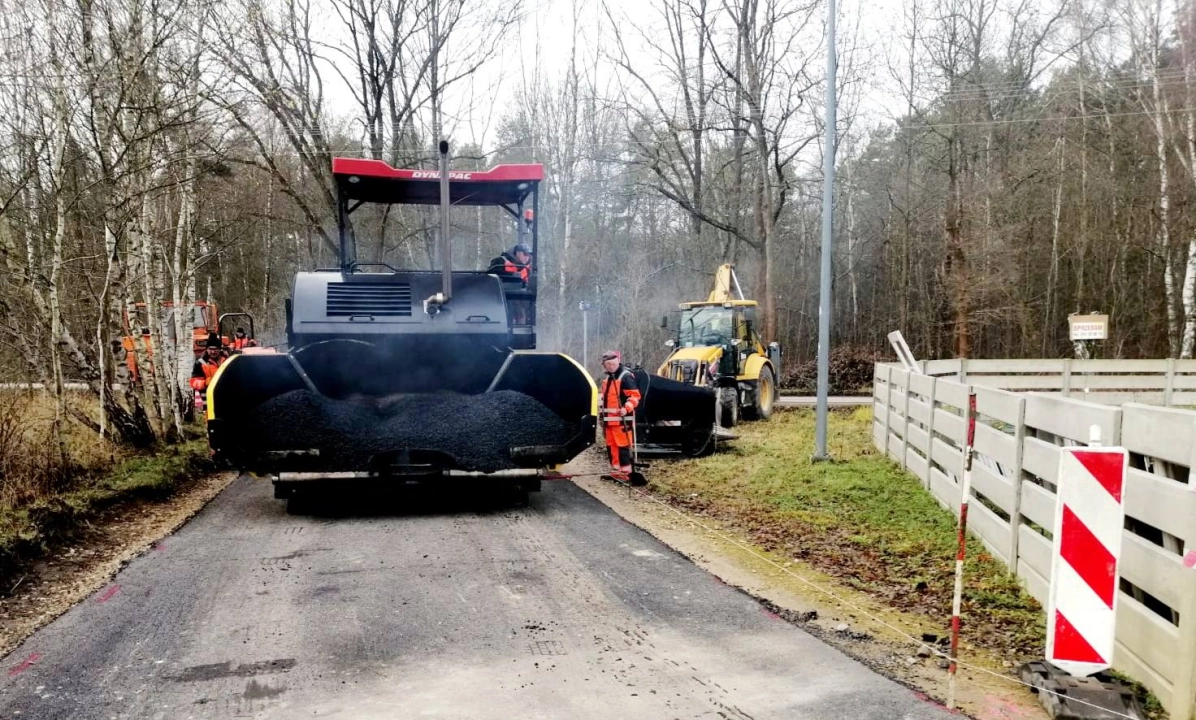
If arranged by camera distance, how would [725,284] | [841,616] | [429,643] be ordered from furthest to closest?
1. [725,284]
2. [841,616]
3. [429,643]

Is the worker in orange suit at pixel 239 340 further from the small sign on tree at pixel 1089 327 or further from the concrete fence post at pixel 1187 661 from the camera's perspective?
the small sign on tree at pixel 1089 327

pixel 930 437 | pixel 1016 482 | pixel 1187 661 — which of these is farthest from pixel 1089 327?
pixel 1187 661

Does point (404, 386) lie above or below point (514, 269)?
below

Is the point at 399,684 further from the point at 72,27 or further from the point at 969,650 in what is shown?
the point at 72,27

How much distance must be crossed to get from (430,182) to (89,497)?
4547mm

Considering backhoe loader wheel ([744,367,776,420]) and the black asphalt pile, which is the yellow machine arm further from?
the black asphalt pile

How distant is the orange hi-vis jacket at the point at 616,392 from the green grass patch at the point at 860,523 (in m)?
0.99

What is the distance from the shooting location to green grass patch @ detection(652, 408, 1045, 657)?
508cm

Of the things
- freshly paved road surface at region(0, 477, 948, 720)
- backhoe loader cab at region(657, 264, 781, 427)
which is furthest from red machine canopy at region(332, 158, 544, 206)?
backhoe loader cab at region(657, 264, 781, 427)

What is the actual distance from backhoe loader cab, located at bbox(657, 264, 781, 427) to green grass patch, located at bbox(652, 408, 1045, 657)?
232 centimetres

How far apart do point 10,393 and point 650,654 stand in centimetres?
803

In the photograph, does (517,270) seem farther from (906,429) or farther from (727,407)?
(727,407)

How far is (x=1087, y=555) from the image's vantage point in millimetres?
3605

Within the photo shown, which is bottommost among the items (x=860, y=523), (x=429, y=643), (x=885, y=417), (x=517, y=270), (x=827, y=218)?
(x=860, y=523)
